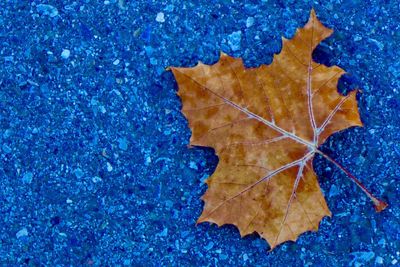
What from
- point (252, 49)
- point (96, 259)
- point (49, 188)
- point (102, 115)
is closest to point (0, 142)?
point (49, 188)

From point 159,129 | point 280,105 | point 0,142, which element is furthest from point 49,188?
point 280,105

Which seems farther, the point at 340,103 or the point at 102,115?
the point at 102,115

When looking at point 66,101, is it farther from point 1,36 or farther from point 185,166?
point 185,166

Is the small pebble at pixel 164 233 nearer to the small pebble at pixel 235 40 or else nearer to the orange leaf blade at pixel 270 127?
the orange leaf blade at pixel 270 127

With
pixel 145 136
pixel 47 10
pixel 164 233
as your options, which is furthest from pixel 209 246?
pixel 47 10

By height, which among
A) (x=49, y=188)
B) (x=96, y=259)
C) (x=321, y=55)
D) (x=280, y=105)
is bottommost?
(x=96, y=259)

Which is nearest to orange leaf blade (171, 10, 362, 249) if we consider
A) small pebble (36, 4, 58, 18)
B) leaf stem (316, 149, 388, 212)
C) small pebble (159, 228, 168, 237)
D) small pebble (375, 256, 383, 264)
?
leaf stem (316, 149, 388, 212)

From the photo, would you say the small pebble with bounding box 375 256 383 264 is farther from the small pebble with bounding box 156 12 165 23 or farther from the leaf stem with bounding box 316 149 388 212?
the small pebble with bounding box 156 12 165 23

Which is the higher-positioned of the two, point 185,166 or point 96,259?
point 185,166
